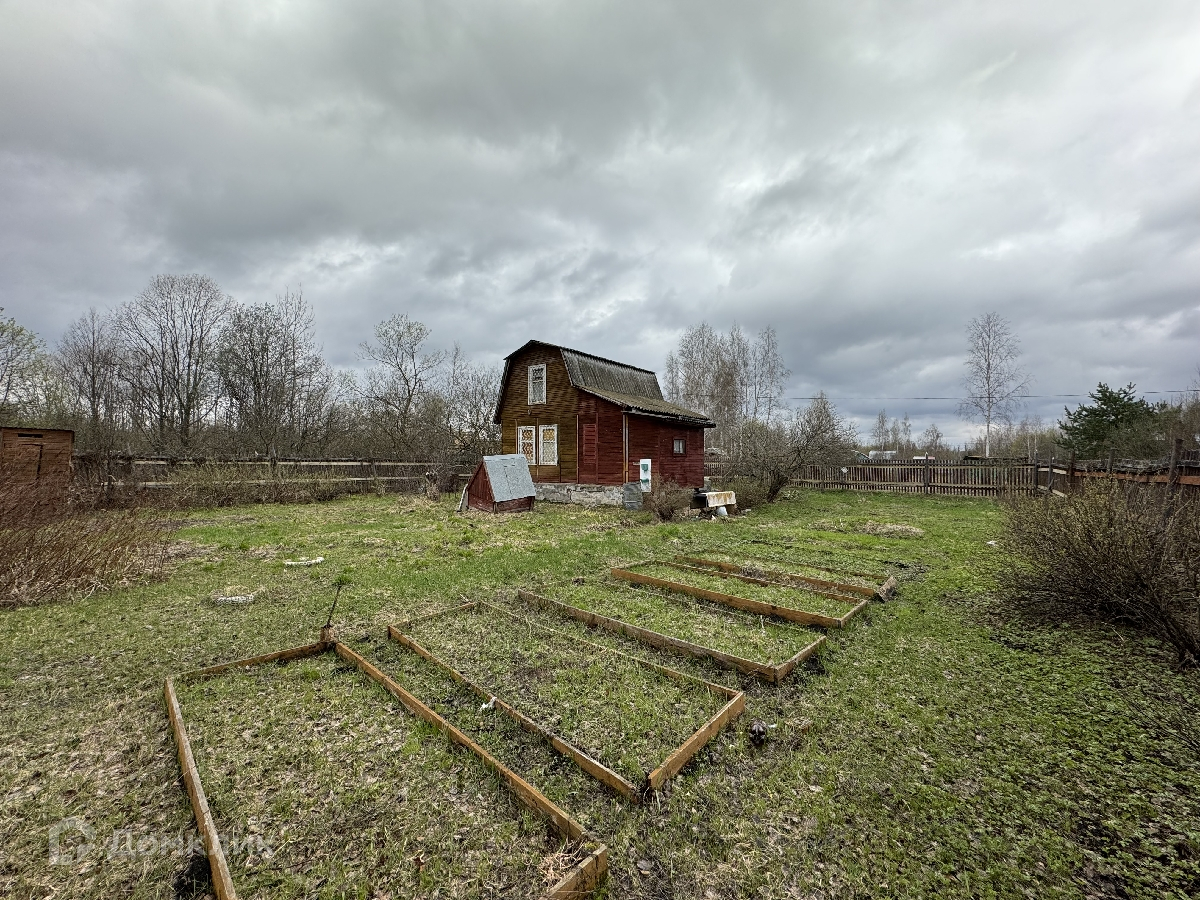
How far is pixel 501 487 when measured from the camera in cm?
1408

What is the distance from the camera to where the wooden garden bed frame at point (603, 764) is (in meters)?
2.63

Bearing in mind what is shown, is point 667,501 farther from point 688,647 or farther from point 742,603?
point 688,647

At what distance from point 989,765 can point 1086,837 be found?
1.78 feet

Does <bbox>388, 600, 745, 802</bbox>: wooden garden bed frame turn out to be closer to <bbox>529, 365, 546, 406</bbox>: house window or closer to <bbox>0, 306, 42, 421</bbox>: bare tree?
<bbox>529, 365, 546, 406</bbox>: house window

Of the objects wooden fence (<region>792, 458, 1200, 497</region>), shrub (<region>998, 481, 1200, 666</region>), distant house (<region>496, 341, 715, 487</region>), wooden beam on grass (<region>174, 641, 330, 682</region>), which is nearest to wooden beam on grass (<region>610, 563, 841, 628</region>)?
shrub (<region>998, 481, 1200, 666</region>)

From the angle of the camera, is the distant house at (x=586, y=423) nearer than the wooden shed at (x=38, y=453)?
No

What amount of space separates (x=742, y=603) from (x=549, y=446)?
12.8 m

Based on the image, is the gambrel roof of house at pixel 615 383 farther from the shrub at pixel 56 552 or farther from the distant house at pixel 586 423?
the shrub at pixel 56 552

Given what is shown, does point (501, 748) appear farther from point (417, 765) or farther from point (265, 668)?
point (265, 668)

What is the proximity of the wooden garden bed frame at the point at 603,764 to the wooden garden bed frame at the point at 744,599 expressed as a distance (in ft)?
6.27

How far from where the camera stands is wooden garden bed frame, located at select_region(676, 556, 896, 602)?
6070 millimetres

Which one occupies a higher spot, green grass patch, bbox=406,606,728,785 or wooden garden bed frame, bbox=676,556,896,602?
wooden garden bed frame, bbox=676,556,896,602

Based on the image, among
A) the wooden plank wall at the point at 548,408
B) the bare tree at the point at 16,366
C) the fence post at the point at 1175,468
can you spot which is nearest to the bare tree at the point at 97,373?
the bare tree at the point at 16,366

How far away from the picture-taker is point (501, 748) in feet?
9.91
